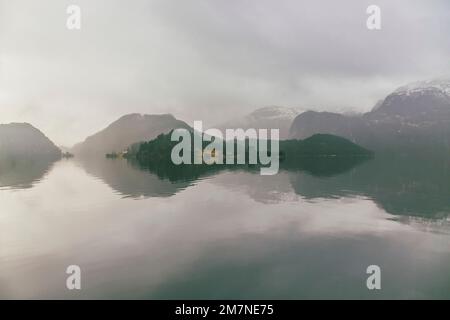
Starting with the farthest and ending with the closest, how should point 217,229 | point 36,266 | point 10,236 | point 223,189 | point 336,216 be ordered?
point 223,189 < point 336,216 < point 217,229 < point 10,236 < point 36,266

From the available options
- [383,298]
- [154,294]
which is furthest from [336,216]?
[154,294]

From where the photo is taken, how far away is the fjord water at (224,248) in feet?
75.7

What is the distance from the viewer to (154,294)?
2198 centimetres

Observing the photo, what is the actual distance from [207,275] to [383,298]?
443 inches

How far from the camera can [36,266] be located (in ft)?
87.0

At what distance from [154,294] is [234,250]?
9899mm

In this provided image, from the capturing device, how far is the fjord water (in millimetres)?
23078

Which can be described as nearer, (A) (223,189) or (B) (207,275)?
(B) (207,275)

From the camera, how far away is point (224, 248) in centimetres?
3102
